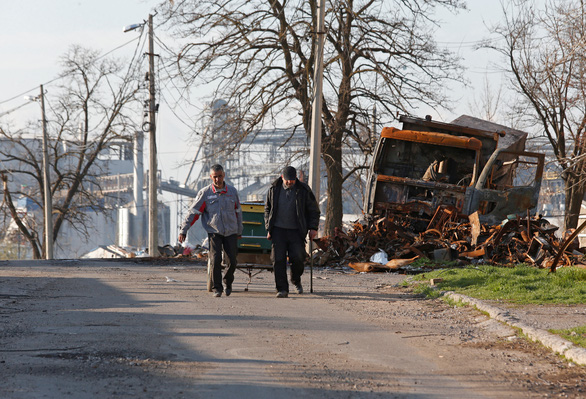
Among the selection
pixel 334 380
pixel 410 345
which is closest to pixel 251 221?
pixel 410 345

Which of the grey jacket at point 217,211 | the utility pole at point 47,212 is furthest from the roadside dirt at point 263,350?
the utility pole at point 47,212

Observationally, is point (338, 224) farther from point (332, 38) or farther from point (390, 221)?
point (390, 221)

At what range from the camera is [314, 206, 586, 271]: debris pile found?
15305mm

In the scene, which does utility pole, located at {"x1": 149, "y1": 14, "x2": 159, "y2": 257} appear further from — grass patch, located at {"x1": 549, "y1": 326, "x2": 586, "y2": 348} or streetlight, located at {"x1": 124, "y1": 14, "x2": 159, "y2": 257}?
grass patch, located at {"x1": 549, "y1": 326, "x2": 586, "y2": 348}

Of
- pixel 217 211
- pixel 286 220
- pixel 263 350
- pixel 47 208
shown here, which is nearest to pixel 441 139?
pixel 286 220

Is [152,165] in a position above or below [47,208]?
above

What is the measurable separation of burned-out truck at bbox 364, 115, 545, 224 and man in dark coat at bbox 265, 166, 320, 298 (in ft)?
24.0

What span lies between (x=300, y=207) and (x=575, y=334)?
477 centimetres

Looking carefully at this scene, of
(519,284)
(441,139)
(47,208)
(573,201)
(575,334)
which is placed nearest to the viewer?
(575,334)

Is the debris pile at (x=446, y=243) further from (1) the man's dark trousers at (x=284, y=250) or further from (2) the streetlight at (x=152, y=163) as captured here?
(2) the streetlight at (x=152, y=163)

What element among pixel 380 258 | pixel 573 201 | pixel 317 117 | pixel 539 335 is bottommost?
pixel 539 335

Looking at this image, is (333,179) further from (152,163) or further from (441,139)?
(441,139)

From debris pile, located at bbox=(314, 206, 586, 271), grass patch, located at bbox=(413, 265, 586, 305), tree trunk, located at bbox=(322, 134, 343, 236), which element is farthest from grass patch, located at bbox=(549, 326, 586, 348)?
tree trunk, located at bbox=(322, 134, 343, 236)

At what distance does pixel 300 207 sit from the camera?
10633 millimetres
